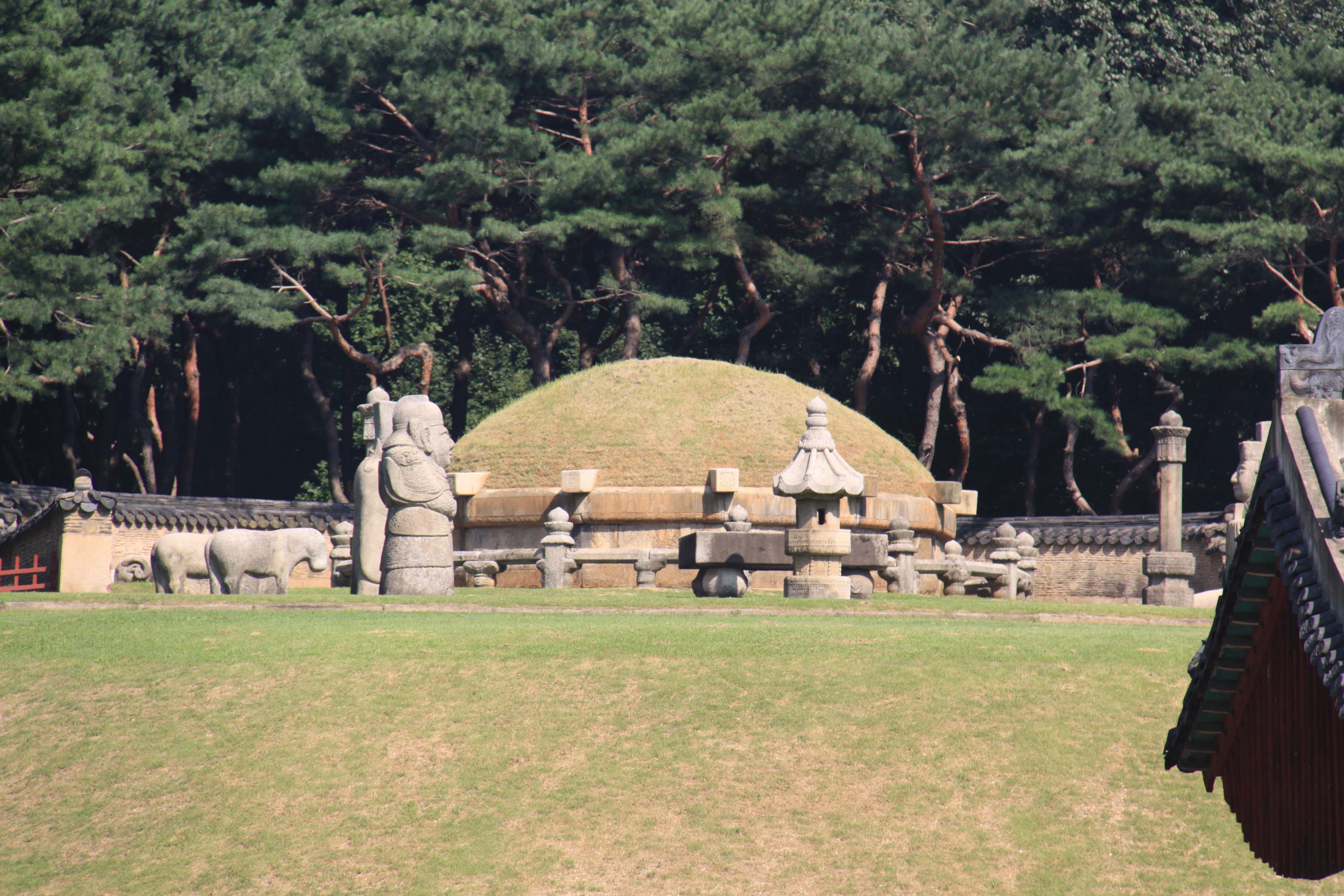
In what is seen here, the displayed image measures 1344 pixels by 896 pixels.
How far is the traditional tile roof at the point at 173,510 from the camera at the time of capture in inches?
959

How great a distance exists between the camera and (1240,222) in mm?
31766

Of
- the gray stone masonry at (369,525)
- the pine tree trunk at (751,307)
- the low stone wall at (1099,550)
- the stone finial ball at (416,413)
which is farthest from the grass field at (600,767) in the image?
the pine tree trunk at (751,307)

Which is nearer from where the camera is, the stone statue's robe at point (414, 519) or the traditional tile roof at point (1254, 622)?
the traditional tile roof at point (1254, 622)

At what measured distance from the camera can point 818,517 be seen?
18812 mm

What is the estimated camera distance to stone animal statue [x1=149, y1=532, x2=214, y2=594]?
753 inches

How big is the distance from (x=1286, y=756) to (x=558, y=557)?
50.7 ft

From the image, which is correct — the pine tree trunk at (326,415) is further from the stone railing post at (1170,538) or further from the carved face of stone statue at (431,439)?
the stone railing post at (1170,538)

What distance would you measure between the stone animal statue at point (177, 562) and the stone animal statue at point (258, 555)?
61cm

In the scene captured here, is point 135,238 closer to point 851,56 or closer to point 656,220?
point 656,220

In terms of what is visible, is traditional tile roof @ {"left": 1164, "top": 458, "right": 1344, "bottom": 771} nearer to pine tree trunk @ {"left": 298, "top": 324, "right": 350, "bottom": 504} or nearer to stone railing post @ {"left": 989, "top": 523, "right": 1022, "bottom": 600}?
stone railing post @ {"left": 989, "top": 523, "right": 1022, "bottom": 600}

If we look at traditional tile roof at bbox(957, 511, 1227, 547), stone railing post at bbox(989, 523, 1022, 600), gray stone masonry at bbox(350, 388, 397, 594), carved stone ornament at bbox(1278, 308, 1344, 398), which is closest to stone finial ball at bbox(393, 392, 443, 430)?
gray stone masonry at bbox(350, 388, 397, 594)

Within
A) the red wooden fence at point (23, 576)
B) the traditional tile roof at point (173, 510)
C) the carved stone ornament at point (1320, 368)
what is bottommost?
the red wooden fence at point (23, 576)

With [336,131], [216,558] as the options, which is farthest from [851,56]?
[216,558]

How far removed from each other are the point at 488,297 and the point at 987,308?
12.7 m
